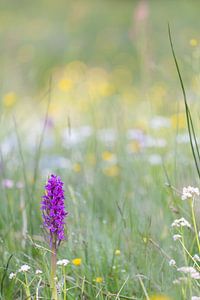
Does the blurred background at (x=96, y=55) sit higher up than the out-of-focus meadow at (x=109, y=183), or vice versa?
the blurred background at (x=96, y=55)

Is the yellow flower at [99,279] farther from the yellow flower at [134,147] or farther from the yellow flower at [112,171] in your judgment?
the yellow flower at [134,147]

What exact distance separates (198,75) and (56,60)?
8293 millimetres

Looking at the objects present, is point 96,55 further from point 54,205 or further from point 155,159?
point 54,205

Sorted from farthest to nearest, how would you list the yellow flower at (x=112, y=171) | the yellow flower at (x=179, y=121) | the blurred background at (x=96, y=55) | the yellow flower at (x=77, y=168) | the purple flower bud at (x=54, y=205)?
the blurred background at (x=96, y=55) < the yellow flower at (x=179, y=121) < the yellow flower at (x=112, y=171) < the yellow flower at (x=77, y=168) < the purple flower bud at (x=54, y=205)

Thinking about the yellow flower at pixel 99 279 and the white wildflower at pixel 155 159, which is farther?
the white wildflower at pixel 155 159

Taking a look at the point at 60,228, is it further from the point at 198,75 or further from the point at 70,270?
the point at 198,75

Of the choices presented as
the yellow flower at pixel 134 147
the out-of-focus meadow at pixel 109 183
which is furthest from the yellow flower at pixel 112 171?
the yellow flower at pixel 134 147

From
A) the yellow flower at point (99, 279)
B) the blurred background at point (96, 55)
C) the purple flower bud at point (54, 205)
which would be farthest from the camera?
the blurred background at point (96, 55)

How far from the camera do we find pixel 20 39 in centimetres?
1144

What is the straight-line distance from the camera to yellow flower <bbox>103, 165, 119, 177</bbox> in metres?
2.93

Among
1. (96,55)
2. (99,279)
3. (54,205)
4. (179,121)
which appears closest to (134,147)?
(179,121)

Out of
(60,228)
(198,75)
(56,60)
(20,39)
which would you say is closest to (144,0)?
(198,75)

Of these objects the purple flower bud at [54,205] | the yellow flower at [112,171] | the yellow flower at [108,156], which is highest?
the yellow flower at [108,156]

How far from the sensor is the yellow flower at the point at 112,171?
2.93 m
